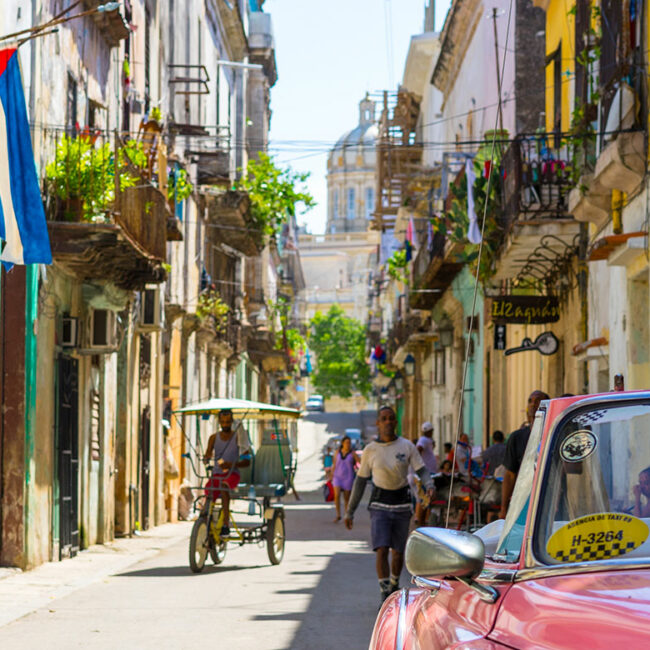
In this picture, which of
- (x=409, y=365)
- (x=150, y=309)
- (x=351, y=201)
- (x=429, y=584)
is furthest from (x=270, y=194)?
(x=351, y=201)

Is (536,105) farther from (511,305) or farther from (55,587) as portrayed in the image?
(55,587)

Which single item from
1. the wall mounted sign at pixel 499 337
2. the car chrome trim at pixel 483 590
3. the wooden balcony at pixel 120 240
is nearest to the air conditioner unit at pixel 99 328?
the wooden balcony at pixel 120 240

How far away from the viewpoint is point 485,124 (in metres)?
30.0

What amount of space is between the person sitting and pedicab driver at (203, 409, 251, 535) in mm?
12251

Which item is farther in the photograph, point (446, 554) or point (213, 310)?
point (213, 310)

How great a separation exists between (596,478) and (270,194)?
1196 inches

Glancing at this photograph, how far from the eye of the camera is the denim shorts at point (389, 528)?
11.6 meters

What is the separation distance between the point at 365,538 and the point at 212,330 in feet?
44.4

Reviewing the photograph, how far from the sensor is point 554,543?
3650mm

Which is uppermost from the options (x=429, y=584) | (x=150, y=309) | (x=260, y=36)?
(x=260, y=36)

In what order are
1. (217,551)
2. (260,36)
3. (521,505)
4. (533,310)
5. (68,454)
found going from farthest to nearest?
(260,36) < (533,310) < (68,454) < (217,551) < (521,505)

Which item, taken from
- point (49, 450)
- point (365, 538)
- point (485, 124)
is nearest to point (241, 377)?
point (485, 124)

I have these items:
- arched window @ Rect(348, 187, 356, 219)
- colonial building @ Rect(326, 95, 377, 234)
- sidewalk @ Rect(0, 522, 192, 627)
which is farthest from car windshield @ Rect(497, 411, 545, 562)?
arched window @ Rect(348, 187, 356, 219)

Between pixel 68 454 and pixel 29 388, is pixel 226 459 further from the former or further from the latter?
pixel 29 388
